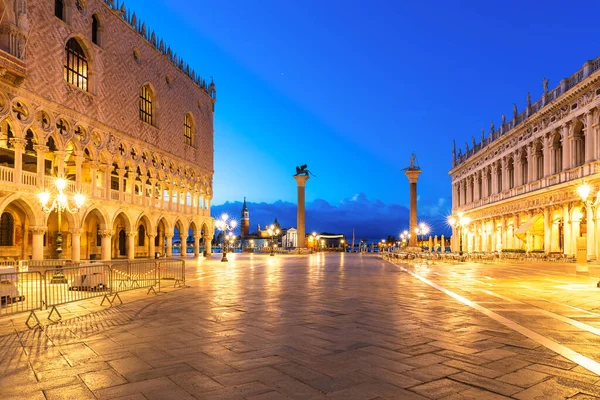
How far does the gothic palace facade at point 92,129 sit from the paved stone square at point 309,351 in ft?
63.7

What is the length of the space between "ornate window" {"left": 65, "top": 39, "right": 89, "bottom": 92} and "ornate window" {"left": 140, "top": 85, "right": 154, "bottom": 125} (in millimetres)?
8354

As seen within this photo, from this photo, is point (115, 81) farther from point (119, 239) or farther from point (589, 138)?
point (589, 138)

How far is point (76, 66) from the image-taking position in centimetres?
3127

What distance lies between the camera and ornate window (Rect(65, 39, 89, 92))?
3045 centimetres

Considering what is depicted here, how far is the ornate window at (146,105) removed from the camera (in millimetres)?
40906

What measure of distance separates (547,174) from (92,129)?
35.4 m

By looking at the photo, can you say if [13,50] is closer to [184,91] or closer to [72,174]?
[72,174]

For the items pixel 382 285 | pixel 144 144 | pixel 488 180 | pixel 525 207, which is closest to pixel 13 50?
pixel 144 144

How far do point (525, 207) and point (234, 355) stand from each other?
135 ft

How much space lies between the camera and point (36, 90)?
86.3ft

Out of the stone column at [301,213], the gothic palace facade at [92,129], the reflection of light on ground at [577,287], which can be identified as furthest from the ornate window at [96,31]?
the reflection of light on ground at [577,287]

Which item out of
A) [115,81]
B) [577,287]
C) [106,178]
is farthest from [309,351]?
[115,81]

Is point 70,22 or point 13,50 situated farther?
point 70,22

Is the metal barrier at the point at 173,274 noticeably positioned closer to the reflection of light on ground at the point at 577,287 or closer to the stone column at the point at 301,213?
the reflection of light on ground at the point at 577,287
